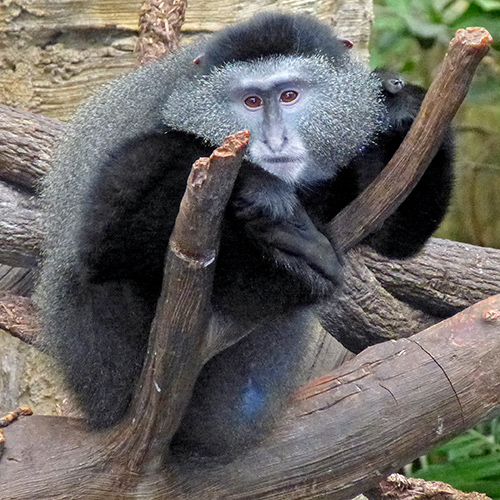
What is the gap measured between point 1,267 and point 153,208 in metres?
1.84

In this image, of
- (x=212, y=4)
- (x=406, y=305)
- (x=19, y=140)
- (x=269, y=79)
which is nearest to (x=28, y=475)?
(x=269, y=79)

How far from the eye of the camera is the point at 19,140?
339cm

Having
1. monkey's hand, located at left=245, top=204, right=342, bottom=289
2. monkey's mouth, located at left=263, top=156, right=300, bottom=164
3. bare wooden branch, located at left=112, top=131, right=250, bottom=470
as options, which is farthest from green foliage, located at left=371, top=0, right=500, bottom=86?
bare wooden branch, located at left=112, top=131, right=250, bottom=470

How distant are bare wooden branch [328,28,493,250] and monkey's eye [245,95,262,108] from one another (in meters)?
0.47

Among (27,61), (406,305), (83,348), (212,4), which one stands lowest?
(406,305)

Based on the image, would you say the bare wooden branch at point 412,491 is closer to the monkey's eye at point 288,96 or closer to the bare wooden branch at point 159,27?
the monkey's eye at point 288,96

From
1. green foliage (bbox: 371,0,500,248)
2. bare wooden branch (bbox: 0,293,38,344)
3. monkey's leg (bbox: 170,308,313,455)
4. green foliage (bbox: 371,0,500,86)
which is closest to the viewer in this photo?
monkey's leg (bbox: 170,308,313,455)

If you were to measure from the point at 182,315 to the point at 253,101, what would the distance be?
0.85 meters

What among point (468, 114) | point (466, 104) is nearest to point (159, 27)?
point (466, 104)

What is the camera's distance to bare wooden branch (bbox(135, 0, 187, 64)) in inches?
140

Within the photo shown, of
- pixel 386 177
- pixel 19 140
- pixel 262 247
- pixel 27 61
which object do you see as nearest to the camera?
pixel 262 247

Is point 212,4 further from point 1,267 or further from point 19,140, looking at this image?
point 1,267

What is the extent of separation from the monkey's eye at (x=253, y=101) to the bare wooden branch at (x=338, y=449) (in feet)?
3.07

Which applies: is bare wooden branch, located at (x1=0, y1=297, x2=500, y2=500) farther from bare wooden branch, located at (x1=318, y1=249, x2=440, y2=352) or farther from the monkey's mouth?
bare wooden branch, located at (x1=318, y1=249, x2=440, y2=352)
